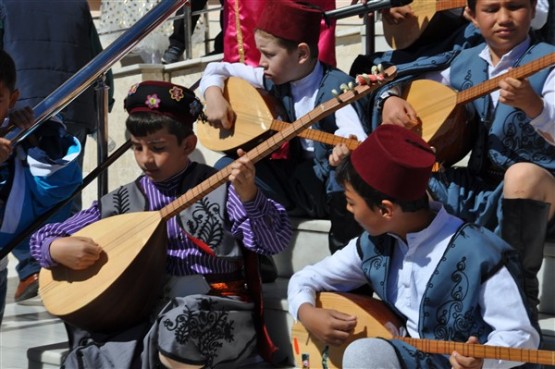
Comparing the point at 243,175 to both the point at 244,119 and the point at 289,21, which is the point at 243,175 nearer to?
the point at 244,119

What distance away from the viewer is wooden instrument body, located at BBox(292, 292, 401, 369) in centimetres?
352

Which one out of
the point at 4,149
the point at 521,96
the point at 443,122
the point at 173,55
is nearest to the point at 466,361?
the point at 521,96

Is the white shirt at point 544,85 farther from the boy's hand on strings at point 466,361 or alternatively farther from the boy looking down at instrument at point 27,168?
the boy looking down at instrument at point 27,168

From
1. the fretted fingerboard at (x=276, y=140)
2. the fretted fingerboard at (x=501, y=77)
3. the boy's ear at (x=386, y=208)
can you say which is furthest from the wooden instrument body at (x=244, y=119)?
the boy's ear at (x=386, y=208)

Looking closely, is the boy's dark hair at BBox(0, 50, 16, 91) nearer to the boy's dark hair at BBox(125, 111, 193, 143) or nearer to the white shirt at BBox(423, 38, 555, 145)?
the boy's dark hair at BBox(125, 111, 193, 143)

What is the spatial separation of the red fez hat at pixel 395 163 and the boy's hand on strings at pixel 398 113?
2.52ft

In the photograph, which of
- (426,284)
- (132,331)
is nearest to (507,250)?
(426,284)

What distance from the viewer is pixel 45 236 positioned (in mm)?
4098

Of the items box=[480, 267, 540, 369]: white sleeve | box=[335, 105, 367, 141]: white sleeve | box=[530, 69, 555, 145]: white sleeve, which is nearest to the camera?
box=[480, 267, 540, 369]: white sleeve

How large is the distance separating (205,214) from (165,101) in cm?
42

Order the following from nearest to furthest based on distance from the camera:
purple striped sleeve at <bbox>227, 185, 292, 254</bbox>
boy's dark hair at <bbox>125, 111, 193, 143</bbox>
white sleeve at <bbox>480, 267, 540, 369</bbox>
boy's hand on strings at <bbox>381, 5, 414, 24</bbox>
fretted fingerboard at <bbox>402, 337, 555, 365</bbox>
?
fretted fingerboard at <bbox>402, 337, 555, 365</bbox>, white sleeve at <bbox>480, 267, 540, 369</bbox>, purple striped sleeve at <bbox>227, 185, 292, 254</bbox>, boy's dark hair at <bbox>125, 111, 193, 143</bbox>, boy's hand on strings at <bbox>381, 5, 414, 24</bbox>

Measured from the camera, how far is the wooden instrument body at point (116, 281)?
3881mm

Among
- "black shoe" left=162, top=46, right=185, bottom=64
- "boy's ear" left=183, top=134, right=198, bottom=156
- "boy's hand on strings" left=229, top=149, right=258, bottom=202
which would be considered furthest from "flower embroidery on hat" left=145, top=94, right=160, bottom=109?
"black shoe" left=162, top=46, right=185, bottom=64

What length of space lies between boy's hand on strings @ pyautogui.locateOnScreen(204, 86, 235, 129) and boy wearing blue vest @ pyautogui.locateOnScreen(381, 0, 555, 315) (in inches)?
24.8
